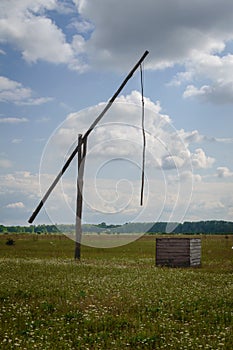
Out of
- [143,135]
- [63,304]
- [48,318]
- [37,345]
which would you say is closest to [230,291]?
[63,304]

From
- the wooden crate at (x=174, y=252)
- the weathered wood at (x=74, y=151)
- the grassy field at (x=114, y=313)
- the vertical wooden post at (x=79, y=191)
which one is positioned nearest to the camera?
the grassy field at (x=114, y=313)

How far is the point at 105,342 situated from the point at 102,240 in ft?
96.8

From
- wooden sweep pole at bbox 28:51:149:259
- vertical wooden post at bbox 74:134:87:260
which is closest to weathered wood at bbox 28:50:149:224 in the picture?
wooden sweep pole at bbox 28:51:149:259

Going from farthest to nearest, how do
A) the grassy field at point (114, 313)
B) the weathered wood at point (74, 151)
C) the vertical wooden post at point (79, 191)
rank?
1. the vertical wooden post at point (79, 191)
2. the weathered wood at point (74, 151)
3. the grassy field at point (114, 313)

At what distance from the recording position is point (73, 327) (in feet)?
49.4

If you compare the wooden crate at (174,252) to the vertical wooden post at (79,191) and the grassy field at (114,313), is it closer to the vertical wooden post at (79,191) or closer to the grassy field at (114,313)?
the vertical wooden post at (79,191)

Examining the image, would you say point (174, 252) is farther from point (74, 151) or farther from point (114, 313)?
point (114, 313)

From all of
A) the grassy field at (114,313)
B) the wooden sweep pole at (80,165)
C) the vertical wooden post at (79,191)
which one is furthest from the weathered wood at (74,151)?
the grassy field at (114,313)

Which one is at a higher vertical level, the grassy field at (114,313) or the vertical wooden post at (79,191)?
the vertical wooden post at (79,191)

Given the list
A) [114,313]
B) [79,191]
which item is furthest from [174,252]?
[114,313]

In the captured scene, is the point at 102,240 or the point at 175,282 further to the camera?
the point at 102,240

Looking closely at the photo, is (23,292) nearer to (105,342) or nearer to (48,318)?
(48,318)

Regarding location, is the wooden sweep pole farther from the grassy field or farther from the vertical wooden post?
the grassy field

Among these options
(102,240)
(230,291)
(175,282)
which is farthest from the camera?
(102,240)
